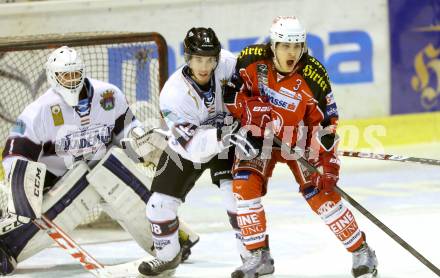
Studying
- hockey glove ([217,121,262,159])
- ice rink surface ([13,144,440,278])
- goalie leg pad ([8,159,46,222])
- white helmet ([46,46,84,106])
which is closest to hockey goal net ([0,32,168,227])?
ice rink surface ([13,144,440,278])

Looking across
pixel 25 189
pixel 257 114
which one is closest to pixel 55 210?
pixel 25 189

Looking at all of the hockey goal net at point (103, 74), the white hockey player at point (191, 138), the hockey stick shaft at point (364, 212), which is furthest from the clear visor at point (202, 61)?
the hockey goal net at point (103, 74)

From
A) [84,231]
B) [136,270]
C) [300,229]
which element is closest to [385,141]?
[300,229]

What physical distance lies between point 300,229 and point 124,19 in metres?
2.23

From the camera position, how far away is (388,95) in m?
7.88

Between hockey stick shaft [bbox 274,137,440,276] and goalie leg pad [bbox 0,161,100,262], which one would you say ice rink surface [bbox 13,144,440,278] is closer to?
goalie leg pad [bbox 0,161,100,262]

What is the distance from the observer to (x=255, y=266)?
4656 mm

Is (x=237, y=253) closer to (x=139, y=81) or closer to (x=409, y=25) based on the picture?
(x=139, y=81)

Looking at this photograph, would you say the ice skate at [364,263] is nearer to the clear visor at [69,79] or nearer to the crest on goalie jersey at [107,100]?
the crest on goalie jersey at [107,100]

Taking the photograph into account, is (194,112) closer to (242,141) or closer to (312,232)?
(242,141)

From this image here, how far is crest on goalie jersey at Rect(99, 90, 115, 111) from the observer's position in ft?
17.0

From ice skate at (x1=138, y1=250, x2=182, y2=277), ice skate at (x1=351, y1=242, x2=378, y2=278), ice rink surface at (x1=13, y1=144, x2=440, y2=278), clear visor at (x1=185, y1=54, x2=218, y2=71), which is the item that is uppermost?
clear visor at (x1=185, y1=54, x2=218, y2=71)

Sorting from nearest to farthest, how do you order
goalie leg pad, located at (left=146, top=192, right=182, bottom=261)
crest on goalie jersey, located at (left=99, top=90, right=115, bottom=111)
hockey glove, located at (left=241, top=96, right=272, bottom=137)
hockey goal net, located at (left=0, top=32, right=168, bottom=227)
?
Result: hockey glove, located at (left=241, top=96, right=272, bottom=137) → goalie leg pad, located at (left=146, top=192, right=182, bottom=261) → crest on goalie jersey, located at (left=99, top=90, right=115, bottom=111) → hockey goal net, located at (left=0, top=32, right=168, bottom=227)

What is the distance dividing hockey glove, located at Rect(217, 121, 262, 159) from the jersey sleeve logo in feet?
2.70
